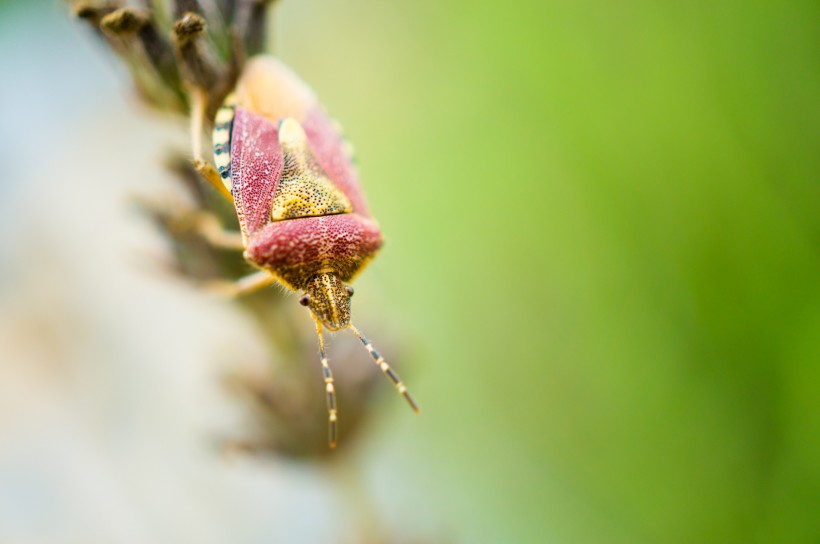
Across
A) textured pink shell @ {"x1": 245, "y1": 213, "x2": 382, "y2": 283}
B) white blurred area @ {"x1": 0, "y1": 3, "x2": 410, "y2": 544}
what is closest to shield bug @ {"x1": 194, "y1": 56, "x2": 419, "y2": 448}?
textured pink shell @ {"x1": 245, "y1": 213, "x2": 382, "y2": 283}

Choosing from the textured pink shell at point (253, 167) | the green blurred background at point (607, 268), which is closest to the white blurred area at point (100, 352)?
the textured pink shell at point (253, 167)

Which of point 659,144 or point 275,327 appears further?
point 659,144

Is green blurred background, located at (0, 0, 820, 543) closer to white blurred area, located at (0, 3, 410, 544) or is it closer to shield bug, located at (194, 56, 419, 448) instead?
white blurred area, located at (0, 3, 410, 544)

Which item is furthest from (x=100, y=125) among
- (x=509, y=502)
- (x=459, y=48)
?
(x=509, y=502)

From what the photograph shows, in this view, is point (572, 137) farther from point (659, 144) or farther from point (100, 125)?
point (100, 125)

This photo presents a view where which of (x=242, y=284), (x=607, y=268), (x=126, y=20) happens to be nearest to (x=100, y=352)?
(x=242, y=284)
